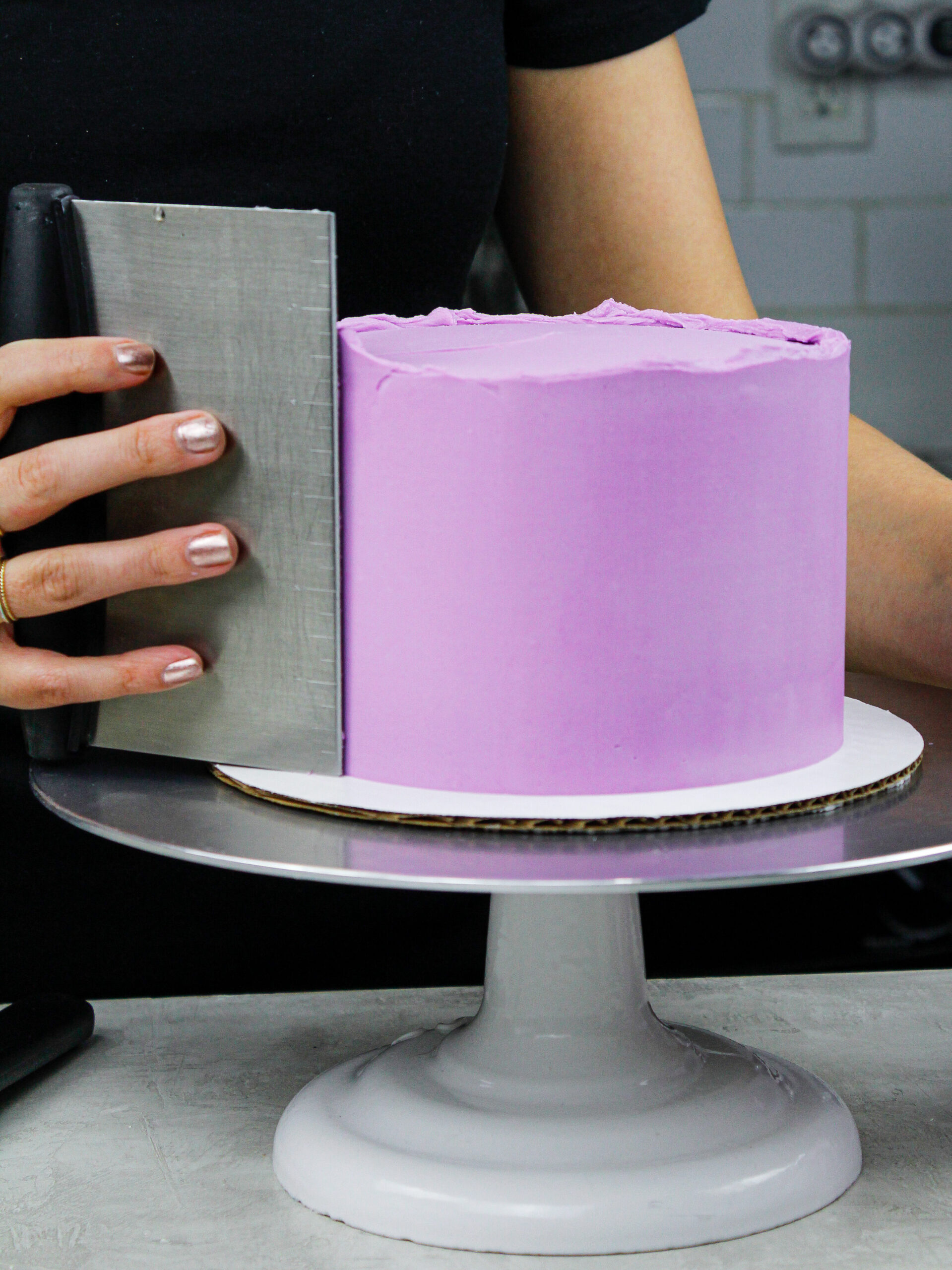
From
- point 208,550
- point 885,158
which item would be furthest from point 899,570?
point 885,158

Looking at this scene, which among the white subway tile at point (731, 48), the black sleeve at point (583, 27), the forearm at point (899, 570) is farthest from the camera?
the white subway tile at point (731, 48)

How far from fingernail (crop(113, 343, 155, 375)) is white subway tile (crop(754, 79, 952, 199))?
2.54 meters

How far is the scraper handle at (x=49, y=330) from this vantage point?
2.03ft

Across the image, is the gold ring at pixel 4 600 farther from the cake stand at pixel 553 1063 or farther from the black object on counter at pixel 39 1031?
the black object on counter at pixel 39 1031

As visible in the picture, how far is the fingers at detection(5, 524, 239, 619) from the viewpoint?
0.60 metres

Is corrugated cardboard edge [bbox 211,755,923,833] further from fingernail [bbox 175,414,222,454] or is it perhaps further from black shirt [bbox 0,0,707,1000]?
black shirt [bbox 0,0,707,1000]

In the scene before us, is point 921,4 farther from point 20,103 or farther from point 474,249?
point 20,103

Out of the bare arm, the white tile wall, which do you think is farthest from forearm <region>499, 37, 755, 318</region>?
the white tile wall

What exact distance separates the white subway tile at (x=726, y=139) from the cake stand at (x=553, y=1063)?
7.92 feet

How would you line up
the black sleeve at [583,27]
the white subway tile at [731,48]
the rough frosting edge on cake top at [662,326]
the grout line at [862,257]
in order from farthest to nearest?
1. the grout line at [862,257]
2. the white subway tile at [731,48]
3. the black sleeve at [583,27]
4. the rough frosting edge on cake top at [662,326]

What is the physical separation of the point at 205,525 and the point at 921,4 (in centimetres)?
277

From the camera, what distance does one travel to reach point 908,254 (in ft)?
9.77

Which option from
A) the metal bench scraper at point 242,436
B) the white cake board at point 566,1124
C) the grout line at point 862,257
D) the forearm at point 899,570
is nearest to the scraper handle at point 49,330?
the metal bench scraper at point 242,436

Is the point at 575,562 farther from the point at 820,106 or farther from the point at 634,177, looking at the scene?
the point at 820,106
